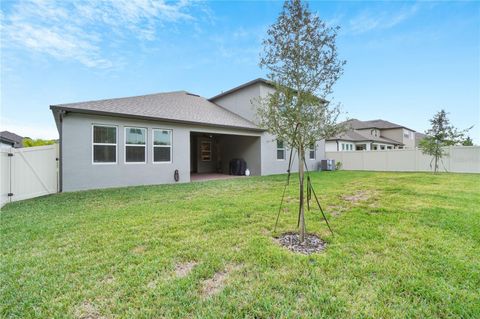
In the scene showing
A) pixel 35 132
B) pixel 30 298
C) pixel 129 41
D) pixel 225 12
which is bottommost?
pixel 30 298

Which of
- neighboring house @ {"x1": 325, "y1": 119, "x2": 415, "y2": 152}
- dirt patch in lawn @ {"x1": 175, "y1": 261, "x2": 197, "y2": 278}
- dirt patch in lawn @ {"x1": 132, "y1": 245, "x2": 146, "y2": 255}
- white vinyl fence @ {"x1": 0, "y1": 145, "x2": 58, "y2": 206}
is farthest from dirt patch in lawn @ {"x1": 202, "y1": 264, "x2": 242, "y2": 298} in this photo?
neighboring house @ {"x1": 325, "y1": 119, "x2": 415, "y2": 152}

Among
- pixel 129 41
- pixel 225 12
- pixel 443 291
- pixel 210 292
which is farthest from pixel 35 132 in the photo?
pixel 443 291

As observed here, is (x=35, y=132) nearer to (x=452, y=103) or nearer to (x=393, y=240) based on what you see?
(x=393, y=240)

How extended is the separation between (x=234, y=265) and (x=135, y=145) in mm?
8647

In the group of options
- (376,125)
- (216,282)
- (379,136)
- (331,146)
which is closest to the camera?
(216,282)

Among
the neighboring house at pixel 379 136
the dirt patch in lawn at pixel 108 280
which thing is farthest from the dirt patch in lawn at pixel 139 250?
the neighboring house at pixel 379 136

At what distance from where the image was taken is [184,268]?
114 inches

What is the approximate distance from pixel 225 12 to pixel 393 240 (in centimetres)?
1215

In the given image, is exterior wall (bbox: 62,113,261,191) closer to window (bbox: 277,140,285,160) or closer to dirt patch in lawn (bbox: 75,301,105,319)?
window (bbox: 277,140,285,160)

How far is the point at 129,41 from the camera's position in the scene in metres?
12.3

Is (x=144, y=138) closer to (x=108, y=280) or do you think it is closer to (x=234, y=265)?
(x=108, y=280)

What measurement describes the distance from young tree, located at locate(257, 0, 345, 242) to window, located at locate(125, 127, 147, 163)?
7970mm

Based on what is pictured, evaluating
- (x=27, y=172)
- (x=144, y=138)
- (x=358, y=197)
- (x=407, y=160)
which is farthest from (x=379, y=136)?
(x=27, y=172)

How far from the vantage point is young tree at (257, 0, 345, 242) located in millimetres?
3705
